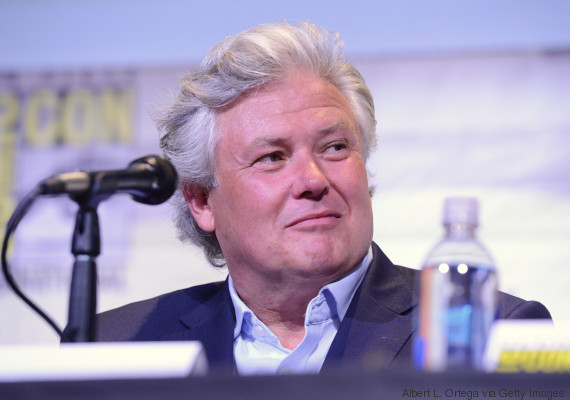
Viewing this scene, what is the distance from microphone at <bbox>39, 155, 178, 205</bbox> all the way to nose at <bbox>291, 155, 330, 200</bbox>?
54cm

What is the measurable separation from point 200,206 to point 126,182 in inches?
35.8

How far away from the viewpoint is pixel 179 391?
0.79m

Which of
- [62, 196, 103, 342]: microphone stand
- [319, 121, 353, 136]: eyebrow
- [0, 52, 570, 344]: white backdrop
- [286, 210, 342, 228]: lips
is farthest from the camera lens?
[0, 52, 570, 344]: white backdrop

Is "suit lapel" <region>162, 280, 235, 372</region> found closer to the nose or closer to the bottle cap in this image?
the nose

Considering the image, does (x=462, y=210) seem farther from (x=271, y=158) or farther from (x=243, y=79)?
(x=243, y=79)

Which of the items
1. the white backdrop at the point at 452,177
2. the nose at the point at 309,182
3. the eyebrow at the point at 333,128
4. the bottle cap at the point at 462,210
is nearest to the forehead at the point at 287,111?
the eyebrow at the point at 333,128

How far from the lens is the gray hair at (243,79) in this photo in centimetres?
199

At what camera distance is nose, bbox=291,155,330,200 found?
1.82 metres

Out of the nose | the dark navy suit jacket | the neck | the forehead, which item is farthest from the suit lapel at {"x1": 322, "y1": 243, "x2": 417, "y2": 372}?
the forehead

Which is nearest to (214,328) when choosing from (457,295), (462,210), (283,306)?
(283,306)

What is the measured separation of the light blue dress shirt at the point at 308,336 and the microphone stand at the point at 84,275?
691 mm

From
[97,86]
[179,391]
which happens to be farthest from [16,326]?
[179,391]

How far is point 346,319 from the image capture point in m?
1.87

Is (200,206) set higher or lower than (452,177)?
higher
